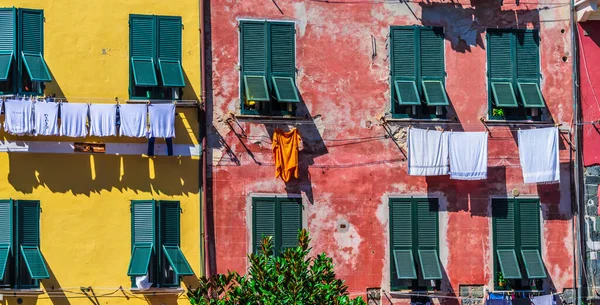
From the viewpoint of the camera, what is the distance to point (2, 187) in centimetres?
3238

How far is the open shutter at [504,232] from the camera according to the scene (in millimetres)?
34562

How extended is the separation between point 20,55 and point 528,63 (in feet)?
44.5

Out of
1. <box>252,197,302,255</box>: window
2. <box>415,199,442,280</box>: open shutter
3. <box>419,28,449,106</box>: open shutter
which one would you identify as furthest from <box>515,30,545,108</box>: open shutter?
<box>252,197,302,255</box>: window

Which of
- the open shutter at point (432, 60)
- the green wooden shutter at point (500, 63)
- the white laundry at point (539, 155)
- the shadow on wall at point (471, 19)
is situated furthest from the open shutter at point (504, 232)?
the shadow on wall at point (471, 19)

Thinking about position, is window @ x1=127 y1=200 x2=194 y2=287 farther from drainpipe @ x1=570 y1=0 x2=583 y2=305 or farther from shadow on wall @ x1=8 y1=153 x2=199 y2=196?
drainpipe @ x1=570 y1=0 x2=583 y2=305

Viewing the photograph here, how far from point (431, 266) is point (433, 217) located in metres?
1.35

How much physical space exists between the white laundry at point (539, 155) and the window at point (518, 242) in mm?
923

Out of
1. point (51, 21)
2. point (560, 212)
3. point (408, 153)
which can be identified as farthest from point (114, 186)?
point (560, 212)

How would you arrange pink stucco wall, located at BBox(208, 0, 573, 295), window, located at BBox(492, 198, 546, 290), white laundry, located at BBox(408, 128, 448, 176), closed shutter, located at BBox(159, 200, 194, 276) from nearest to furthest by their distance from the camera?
closed shutter, located at BBox(159, 200, 194, 276) → pink stucco wall, located at BBox(208, 0, 573, 295) → white laundry, located at BBox(408, 128, 448, 176) → window, located at BBox(492, 198, 546, 290)

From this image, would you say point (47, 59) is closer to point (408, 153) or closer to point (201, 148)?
point (201, 148)

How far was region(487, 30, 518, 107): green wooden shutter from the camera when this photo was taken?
34938 millimetres

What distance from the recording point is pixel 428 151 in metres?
34.2

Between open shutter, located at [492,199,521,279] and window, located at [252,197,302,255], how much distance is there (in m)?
5.36

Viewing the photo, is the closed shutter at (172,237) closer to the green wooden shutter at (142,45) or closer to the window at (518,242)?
the green wooden shutter at (142,45)
